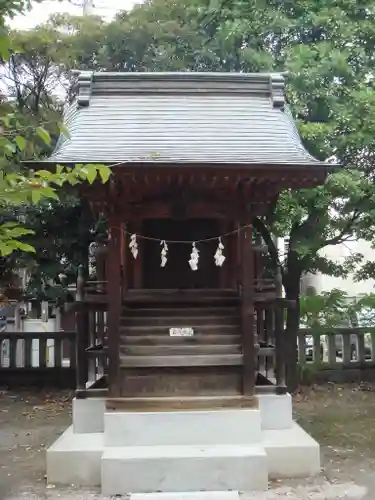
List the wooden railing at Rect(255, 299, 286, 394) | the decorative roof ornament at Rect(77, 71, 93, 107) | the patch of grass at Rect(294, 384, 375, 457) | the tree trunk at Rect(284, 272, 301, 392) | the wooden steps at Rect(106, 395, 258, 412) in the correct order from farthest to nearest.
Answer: the tree trunk at Rect(284, 272, 301, 392)
the decorative roof ornament at Rect(77, 71, 93, 107)
the patch of grass at Rect(294, 384, 375, 457)
the wooden railing at Rect(255, 299, 286, 394)
the wooden steps at Rect(106, 395, 258, 412)

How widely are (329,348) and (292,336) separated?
115 centimetres

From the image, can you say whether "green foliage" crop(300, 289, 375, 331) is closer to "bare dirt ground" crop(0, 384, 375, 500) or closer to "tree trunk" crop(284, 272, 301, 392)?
"tree trunk" crop(284, 272, 301, 392)

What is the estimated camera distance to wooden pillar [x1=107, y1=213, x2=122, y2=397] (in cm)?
656

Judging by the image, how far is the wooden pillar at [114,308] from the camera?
6.56 m

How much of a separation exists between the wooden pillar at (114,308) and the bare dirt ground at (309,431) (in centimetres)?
130

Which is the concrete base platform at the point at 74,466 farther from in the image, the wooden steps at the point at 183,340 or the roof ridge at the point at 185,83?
the roof ridge at the point at 185,83

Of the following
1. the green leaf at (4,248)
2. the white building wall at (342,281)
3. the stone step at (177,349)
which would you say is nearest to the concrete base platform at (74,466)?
the stone step at (177,349)

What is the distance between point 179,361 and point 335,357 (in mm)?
5953

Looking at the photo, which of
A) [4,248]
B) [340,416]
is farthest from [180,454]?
[340,416]

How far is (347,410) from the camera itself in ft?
30.8

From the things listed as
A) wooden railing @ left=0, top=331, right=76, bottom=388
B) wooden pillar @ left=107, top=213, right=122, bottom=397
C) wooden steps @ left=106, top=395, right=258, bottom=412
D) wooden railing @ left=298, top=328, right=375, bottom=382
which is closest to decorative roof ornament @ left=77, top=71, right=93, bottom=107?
wooden pillar @ left=107, top=213, right=122, bottom=397

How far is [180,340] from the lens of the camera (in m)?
6.86

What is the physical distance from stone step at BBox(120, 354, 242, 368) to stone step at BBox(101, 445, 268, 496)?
109cm

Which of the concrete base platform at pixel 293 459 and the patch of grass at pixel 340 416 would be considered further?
the patch of grass at pixel 340 416
